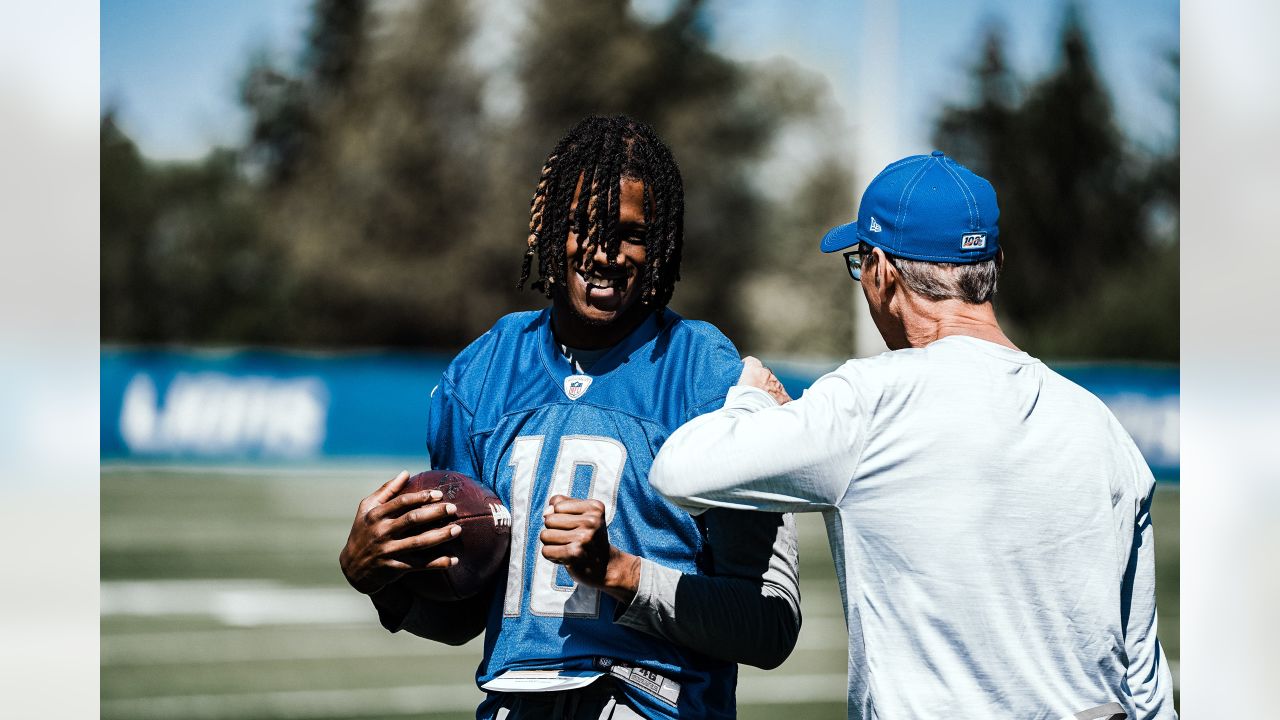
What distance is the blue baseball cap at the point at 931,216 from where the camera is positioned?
84.9 inches

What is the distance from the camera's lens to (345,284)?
21.6m

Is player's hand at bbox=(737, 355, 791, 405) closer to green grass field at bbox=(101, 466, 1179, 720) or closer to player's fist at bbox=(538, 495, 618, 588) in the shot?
player's fist at bbox=(538, 495, 618, 588)

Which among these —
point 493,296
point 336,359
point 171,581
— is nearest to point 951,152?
point 493,296

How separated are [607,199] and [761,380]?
1.48 ft

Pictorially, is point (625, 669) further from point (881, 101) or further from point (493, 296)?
point (493, 296)

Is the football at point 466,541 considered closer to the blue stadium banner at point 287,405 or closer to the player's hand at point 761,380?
the player's hand at point 761,380

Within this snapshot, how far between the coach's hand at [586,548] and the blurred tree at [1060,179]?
803 inches

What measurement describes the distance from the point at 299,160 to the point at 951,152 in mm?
10868

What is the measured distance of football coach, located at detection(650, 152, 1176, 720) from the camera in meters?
1.98

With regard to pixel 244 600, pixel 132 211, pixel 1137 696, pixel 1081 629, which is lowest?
pixel 244 600

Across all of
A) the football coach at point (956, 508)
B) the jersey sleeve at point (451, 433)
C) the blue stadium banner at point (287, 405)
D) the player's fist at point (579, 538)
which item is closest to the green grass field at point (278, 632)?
the blue stadium banner at point (287, 405)

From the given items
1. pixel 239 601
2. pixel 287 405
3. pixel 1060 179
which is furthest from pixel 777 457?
pixel 1060 179

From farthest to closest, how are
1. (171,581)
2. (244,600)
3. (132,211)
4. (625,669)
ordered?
(132,211), (171,581), (244,600), (625,669)

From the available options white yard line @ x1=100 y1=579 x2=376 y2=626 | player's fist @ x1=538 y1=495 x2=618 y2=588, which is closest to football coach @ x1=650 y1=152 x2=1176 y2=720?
player's fist @ x1=538 y1=495 x2=618 y2=588
